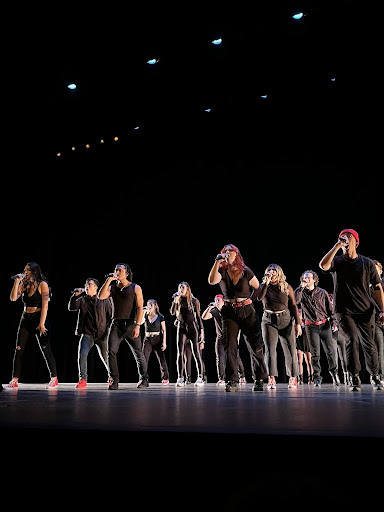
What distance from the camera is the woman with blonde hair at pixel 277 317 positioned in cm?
723

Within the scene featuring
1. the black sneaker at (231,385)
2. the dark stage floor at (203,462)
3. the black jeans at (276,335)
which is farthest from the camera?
the black jeans at (276,335)

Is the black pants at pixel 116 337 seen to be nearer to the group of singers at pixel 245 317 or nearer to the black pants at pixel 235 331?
the group of singers at pixel 245 317

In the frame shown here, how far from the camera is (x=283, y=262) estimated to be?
512 inches

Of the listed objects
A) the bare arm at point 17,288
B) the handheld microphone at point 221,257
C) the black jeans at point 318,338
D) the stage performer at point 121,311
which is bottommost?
the black jeans at point 318,338

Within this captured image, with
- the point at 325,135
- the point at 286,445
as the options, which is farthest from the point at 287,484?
the point at 325,135

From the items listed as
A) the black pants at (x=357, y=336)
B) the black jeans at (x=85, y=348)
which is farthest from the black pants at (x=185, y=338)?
the black pants at (x=357, y=336)

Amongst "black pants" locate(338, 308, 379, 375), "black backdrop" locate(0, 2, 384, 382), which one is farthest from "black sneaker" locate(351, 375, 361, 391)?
"black backdrop" locate(0, 2, 384, 382)

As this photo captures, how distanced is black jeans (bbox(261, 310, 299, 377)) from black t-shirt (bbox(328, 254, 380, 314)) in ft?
4.48

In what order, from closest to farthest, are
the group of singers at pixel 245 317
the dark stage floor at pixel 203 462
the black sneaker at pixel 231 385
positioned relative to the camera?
1. the dark stage floor at pixel 203 462
2. the group of singers at pixel 245 317
3. the black sneaker at pixel 231 385

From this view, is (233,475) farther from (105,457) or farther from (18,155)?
(18,155)

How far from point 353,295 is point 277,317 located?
1.54 m

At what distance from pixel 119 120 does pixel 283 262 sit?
560cm

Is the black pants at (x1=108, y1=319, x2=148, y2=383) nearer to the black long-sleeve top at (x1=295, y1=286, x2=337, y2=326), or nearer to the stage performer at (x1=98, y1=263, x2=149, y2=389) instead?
the stage performer at (x1=98, y1=263, x2=149, y2=389)

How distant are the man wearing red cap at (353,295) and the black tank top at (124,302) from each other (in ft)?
9.69
